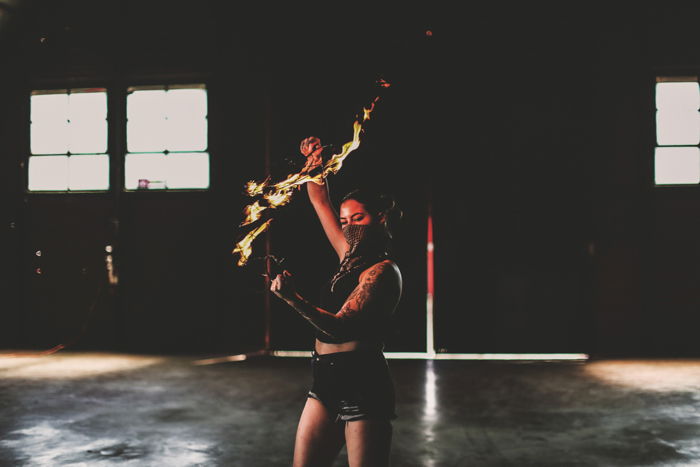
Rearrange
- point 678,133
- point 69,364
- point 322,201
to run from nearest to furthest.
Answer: point 322,201 < point 69,364 < point 678,133

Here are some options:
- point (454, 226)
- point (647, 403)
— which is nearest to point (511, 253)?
point (454, 226)

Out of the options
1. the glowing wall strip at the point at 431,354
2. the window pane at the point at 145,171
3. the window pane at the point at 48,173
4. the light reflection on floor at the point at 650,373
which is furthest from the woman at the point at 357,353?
the window pane at the point at 48,173

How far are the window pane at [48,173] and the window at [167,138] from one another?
2.85 ft

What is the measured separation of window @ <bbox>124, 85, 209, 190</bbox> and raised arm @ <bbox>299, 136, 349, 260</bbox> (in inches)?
233

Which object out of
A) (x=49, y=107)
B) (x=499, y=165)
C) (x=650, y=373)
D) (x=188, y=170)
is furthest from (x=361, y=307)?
(x=49, y=107)

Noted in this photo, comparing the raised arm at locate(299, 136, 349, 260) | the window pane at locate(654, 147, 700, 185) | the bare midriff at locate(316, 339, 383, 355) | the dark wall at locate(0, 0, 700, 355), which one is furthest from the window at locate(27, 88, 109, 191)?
the bare midriff at locate(316, 339, 383, 355)

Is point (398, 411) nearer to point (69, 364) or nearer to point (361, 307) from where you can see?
point (361, 307)

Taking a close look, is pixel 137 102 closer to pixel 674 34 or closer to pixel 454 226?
pixel 454 226

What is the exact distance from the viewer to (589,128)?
8211 millimetres

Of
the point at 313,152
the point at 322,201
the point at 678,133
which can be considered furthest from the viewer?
the point at 678,133

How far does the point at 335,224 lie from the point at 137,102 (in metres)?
6.68

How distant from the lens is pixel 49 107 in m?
9.09

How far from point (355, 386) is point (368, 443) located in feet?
0.68

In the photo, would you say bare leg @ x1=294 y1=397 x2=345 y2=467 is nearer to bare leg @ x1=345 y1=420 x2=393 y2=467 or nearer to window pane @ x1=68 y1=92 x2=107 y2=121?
bare leg @ x1=345 y1=420 x2=393 y2=467
